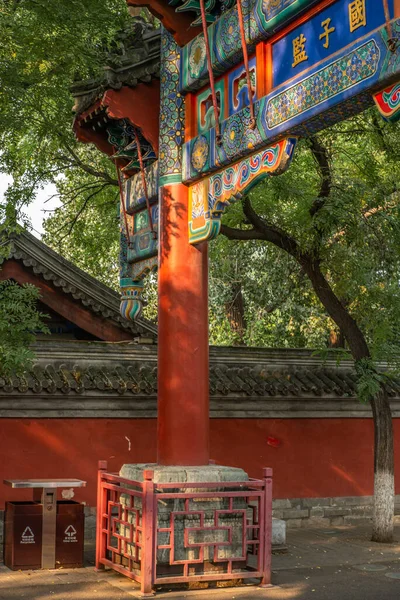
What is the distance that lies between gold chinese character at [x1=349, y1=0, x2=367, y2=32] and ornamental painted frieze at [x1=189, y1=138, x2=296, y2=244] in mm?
1107

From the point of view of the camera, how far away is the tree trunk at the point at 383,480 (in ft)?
37.5

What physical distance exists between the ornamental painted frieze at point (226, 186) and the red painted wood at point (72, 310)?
7.54m

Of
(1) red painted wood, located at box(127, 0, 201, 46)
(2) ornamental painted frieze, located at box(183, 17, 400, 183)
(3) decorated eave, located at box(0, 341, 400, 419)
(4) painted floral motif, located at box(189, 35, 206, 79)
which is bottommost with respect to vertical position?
(3) decorated eave, located at box(0, 341, 400, 419)

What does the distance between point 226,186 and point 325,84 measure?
1.65 meters

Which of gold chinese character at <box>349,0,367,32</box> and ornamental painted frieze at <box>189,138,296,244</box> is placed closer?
gold chinese character at <box>349,0,367,32</box>

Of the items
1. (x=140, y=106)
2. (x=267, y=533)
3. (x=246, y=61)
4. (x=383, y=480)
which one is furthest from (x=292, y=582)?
(x=140, y=106)

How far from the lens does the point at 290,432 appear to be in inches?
513

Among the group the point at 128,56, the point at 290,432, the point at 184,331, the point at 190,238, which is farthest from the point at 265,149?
the point at 290,432

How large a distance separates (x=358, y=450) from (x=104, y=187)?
6195 mm

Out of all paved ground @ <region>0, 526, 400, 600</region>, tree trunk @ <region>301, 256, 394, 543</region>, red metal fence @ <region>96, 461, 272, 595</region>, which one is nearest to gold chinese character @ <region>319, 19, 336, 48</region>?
red metal fence @ <region>96, 461, 272, 595</region>

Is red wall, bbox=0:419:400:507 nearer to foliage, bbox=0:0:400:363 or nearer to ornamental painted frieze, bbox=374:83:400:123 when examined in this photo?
foliage, bbox=0:0:400:363

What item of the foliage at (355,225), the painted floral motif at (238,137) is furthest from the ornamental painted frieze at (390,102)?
the foliage at (355,225)

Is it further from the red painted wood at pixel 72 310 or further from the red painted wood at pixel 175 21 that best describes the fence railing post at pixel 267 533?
the red painted wood at pixel 72 310

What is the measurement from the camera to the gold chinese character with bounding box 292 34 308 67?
7.05 metres
